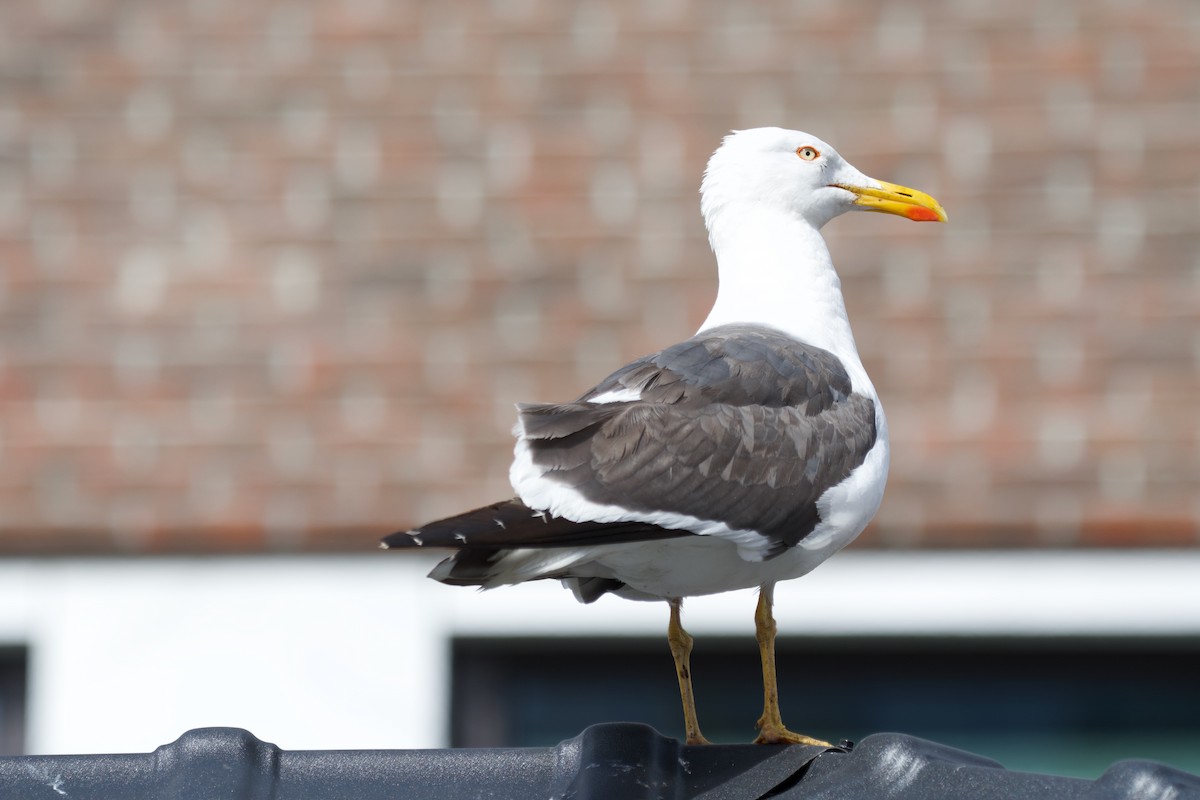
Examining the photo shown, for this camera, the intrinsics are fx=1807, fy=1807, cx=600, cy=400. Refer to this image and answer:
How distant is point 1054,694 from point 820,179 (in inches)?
133

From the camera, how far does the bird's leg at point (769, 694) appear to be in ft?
10.0

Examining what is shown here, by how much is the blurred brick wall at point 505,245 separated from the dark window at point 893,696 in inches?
22.3

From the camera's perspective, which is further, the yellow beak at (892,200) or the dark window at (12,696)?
the dark window at (12,696)

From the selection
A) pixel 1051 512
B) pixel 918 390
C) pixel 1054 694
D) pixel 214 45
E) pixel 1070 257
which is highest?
pixel 214 45

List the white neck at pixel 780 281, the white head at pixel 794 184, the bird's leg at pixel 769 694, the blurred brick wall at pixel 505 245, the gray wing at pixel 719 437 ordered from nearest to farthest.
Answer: the gray wing at pixel 719 437, the bird's leg at pixel 769 694, the white neck at pixel 780 281, the white head at pixel 794 184, the blurred brick wall at pixel 505 245

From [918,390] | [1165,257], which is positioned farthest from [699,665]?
[1165,257]

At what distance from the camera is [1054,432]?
252 inches

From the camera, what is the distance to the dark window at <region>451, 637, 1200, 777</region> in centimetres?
652

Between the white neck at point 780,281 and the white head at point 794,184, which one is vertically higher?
the white head at point 794,184

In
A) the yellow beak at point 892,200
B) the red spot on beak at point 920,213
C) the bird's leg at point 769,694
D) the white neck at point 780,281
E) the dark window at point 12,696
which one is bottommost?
the dark window at point 12,696

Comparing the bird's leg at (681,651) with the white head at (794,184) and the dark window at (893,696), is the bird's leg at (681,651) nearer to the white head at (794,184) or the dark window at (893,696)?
the white head at (794,184)

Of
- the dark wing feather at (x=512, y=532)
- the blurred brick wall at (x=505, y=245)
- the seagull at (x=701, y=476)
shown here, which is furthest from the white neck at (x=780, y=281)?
the blurred brick wall at (x=505, y=245)

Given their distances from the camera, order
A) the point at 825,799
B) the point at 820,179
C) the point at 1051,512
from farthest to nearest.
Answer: the point at 1051,512
the point at 820,179
the point at 825,799

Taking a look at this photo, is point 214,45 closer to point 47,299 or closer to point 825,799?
point 47,299
